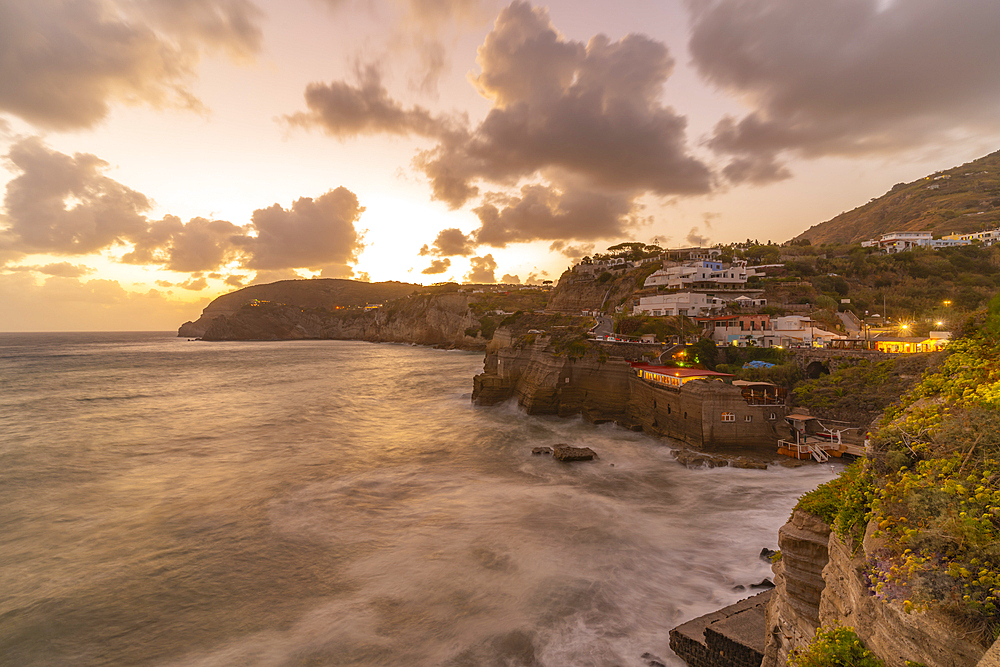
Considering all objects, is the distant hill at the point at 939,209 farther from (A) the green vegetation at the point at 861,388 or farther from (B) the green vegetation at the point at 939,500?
(B) the green vegetation at the point at 939,500

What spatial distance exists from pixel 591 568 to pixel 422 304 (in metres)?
149

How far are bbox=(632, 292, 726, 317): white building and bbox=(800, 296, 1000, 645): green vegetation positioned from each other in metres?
53.4

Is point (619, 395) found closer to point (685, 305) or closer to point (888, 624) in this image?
point (685, 305)

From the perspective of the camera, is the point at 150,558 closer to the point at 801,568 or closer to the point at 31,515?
A: the point at 31,515

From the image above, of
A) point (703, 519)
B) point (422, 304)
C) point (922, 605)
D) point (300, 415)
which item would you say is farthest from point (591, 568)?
point (422, 304)

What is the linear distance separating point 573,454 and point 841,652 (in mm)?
22254

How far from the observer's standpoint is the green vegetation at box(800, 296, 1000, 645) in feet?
14.8

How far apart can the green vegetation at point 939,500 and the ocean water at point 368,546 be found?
8.01 metres

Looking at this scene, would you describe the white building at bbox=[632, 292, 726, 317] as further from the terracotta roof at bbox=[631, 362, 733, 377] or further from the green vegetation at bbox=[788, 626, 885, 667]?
the green vegetation at bbox=[788, 626, 885, 667]

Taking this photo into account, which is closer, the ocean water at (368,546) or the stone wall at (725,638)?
the stone wall at (725,638)

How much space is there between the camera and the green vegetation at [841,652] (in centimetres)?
545

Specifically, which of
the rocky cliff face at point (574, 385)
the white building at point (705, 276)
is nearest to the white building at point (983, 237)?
the white building at point (705, 276)

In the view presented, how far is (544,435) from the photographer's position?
34.3 meters

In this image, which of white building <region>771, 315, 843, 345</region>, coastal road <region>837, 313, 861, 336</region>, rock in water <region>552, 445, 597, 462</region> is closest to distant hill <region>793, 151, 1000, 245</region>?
coastal road <region>837, 313, 861, 336</region>
